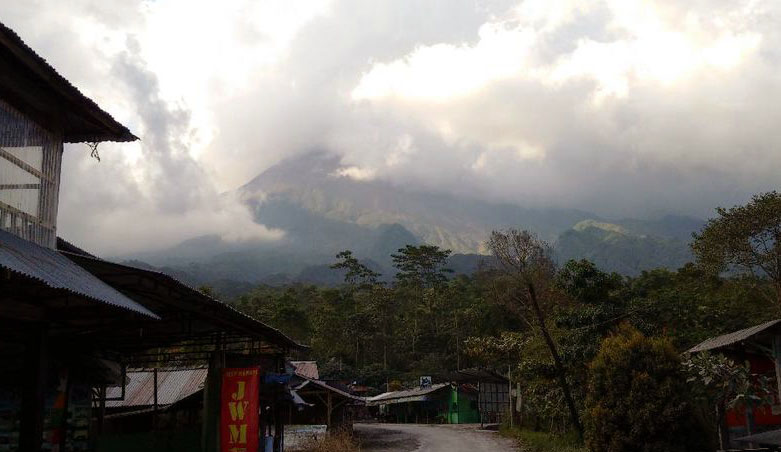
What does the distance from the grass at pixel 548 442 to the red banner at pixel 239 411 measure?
12917mm

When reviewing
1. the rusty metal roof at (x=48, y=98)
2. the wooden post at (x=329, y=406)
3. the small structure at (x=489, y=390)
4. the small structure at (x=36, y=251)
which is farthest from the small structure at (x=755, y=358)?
the small structure at (x=489, y=390)

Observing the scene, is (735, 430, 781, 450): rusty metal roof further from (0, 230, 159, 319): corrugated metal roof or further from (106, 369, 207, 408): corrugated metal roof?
(106, 369, 207, 408): corrugated metal roof

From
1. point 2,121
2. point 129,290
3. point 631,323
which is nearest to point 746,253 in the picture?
point 631,323

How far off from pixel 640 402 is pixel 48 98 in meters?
16.5

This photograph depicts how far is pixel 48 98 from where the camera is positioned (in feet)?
33.0

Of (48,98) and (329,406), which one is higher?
(48,98)

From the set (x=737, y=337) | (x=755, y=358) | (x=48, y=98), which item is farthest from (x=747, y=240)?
(x=48, y=98)

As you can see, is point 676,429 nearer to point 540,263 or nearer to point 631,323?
point 631,323

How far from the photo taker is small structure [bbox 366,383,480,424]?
48.1 meters

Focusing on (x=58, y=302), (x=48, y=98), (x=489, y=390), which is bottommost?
(x=489, y=390)

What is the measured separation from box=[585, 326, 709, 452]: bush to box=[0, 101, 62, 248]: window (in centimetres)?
1547

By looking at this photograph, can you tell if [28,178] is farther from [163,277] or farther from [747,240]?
[747,240]

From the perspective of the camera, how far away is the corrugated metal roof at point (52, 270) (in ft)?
23.1

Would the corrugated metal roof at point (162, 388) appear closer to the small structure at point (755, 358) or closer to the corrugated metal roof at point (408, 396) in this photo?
the small structure at point (755, 358)
